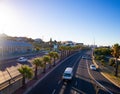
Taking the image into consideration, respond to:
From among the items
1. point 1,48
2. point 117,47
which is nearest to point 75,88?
point 117,47

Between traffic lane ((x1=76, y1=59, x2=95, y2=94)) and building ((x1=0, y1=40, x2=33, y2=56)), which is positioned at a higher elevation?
building ((x1=0, y1=40, x2=33, y2=56))

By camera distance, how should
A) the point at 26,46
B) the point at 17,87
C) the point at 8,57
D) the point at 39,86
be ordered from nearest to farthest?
the point at 17,87 → the point at 39,86 → the point at 8,57 → the point at 26,46

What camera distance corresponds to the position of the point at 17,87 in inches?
1072

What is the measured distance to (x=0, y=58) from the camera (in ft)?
201

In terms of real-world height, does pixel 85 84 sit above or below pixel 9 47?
below

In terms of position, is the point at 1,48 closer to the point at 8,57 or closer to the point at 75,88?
the point at 8,57

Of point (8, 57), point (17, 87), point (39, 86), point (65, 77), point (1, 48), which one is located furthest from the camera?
point (1, 48)

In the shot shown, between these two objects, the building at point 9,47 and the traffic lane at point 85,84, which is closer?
the traffic lane at point 85,84

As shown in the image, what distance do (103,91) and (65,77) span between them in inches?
292

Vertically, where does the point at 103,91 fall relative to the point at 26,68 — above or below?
below

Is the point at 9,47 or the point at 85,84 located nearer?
the point at 85,84

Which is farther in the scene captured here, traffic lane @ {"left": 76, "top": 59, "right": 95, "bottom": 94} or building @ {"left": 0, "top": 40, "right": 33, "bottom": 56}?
building @ {"left": 0, "top": 40, "right": 33, "bottom": 56}

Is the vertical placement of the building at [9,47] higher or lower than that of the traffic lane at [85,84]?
higher

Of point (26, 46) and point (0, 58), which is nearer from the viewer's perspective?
point (0, 58)
